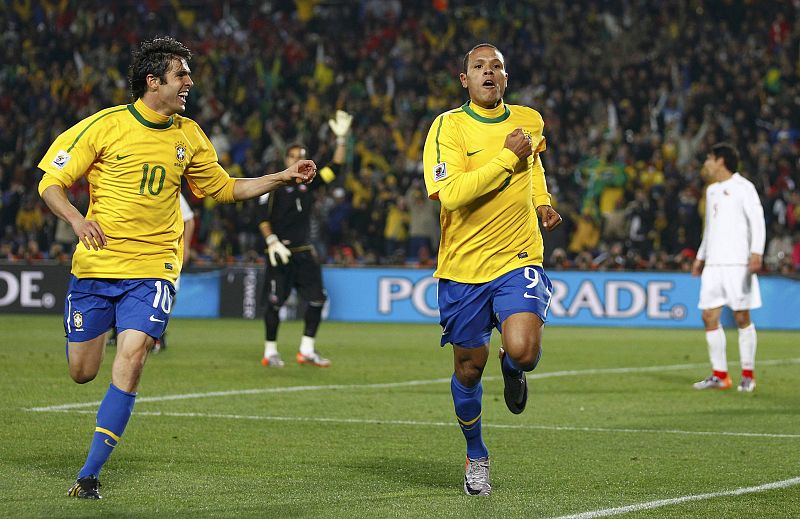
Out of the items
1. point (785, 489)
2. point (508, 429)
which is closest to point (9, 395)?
point (508, 429)

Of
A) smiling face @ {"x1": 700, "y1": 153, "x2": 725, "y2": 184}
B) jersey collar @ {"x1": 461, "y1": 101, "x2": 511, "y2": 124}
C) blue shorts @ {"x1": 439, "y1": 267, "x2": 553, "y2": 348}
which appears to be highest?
jersey collar @ {"x1": 461, "y1": 101, "x2": 511, "y2": 124}

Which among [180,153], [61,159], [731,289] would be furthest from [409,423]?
[731,289]

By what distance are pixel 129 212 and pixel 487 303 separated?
189 cm

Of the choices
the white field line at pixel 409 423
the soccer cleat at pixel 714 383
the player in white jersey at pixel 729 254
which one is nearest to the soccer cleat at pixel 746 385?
the player in white jersey at pixel 729 254

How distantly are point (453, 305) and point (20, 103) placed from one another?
87.7 feet

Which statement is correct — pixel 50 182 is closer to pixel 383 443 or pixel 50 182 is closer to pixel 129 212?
pixel 129 212

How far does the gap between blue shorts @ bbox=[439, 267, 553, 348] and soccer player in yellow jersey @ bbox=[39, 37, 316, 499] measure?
1.03m

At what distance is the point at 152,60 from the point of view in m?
6.82

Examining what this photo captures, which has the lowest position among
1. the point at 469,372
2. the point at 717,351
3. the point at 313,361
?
the point at 313,361

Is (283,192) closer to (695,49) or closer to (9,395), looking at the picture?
(9,395)

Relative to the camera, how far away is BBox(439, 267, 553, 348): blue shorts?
6.66 meters

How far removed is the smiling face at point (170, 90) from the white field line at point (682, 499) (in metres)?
2.86

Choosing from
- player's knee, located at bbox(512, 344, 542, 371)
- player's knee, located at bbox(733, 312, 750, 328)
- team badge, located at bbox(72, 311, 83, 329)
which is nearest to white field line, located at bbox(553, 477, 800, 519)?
player's knee, located at bbox(512, 344, 542, 371)

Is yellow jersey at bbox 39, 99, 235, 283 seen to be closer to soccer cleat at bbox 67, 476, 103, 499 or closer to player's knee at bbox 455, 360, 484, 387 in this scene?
soccer cleat at bbox 67, 476, 103, 499
